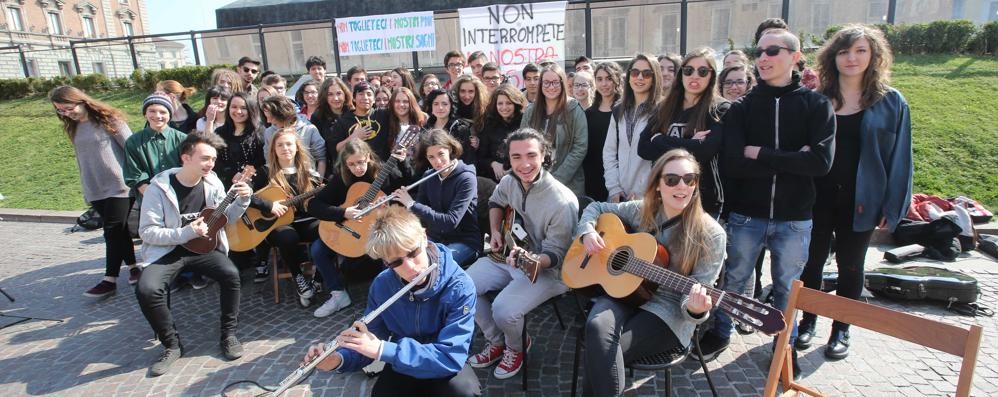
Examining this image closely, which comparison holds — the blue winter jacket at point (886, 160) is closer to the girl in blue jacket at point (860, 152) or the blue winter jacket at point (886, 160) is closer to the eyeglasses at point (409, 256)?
the girl in blue jacket at point (860, 152)

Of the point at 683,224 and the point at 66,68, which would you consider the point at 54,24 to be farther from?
the point at 683,224

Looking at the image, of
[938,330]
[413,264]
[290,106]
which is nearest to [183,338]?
[290,106]

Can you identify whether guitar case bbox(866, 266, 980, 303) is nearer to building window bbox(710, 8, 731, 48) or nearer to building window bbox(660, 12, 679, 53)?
building window bbox(710, 8, 731, 48)

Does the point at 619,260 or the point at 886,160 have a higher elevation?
the point at 886,160

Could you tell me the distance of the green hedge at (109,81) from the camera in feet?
45.9

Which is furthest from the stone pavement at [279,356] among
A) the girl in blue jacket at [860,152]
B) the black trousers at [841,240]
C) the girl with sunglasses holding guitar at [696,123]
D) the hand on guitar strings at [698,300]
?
the girl with sunglasses holding guitar at [696,123]

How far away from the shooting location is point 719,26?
460 inches

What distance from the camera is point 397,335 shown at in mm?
2549

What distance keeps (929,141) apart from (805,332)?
539 cm

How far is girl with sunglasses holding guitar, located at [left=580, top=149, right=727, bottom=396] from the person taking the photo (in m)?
2.52

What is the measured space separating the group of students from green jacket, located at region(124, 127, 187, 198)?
0.05ft

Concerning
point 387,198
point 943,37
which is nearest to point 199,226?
point 387,198

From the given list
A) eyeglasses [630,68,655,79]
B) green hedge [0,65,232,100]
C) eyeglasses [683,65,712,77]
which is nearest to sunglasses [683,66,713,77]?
eyeglasses [683,65,712,77]

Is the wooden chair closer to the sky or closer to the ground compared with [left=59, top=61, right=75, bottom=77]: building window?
closer to the ground
